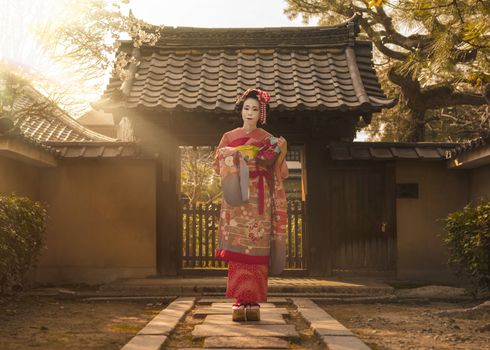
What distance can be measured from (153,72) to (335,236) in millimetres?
4079

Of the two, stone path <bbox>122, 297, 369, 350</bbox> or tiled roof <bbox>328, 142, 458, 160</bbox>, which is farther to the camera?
tiled roof <bbox>328, 142, 458, 160</bbox>

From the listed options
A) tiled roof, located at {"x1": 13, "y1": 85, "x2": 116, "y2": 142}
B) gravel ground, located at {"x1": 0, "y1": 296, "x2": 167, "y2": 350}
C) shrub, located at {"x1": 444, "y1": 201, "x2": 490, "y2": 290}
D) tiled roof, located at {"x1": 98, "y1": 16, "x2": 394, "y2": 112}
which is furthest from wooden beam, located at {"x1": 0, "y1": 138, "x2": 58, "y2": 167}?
shrub, located at {"x1": 444, "y1": 201, "x2": 490, "y2": 290}

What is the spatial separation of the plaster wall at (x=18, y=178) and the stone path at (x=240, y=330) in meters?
3.40

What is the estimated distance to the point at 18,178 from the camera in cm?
948

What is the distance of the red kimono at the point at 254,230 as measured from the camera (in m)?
6.24

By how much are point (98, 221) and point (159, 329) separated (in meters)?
5.11

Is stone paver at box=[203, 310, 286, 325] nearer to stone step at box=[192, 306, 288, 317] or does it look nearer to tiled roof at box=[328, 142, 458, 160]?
stone step at box=[192, 306, 288, 317]

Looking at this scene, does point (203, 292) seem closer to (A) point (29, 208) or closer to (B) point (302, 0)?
(A) point (29, 208)

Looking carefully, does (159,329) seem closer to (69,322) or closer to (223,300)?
(69,322)

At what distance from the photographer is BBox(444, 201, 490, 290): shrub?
7560mm

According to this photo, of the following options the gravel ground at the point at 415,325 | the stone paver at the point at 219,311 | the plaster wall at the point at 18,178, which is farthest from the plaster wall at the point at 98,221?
the gravel ground at the point at 415,325

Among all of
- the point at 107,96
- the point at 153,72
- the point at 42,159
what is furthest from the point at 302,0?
the point at 42,159

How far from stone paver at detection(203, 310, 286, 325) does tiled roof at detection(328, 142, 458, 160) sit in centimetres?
404

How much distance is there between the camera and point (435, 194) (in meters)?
10.5
